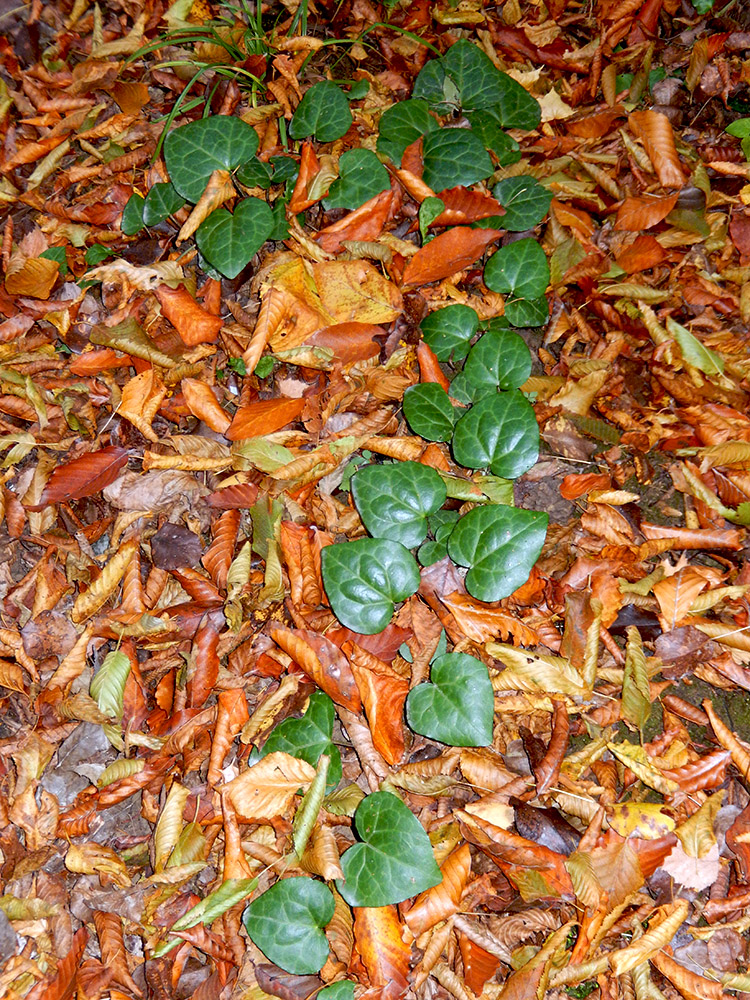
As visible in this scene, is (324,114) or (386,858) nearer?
(386,858)

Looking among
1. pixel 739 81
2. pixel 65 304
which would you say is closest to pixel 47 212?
pixel 65 304

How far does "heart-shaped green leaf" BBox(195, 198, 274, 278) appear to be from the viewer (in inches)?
93.9

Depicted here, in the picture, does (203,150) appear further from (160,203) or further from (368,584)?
(368,584)

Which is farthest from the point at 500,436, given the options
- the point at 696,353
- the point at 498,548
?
the point at 696,353

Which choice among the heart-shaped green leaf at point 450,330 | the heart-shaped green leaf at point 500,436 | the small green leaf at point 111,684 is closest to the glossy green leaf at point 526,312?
the heart-shaped green leaf at point 450,330

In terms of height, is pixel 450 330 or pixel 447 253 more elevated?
pixel 447 253

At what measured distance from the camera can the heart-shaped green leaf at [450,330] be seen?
2381 mm

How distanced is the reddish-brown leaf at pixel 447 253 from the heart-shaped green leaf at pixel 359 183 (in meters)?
0.31

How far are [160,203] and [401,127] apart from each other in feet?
3.37

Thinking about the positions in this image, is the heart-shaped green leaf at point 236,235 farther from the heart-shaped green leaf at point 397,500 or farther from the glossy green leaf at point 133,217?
the heart-shaped green leaf at point 397,500

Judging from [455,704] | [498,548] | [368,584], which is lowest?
[455,704]

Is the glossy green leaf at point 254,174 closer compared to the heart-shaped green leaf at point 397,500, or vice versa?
the heart-shaped green leaf at point 397,500

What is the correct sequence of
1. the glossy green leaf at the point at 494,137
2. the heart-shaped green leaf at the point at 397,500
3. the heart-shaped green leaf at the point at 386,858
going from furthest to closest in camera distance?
the glossy green leaf at the point at 494,137, the heart-shaped green leaf at the point at 397,500, the heart-shaped green leaf at the point at 386,858

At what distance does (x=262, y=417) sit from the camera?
2.31 m
